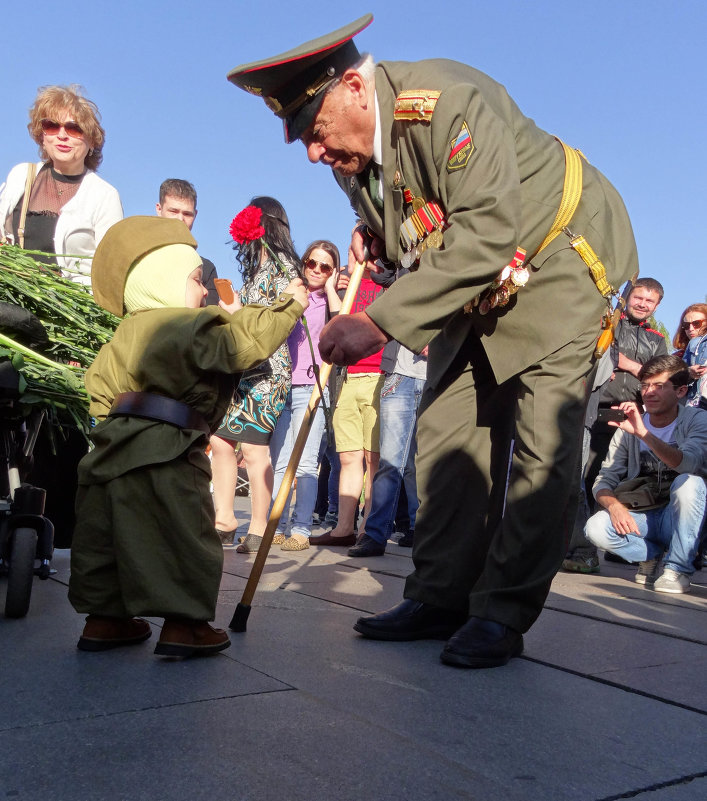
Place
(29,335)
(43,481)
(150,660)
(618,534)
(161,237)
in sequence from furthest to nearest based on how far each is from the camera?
(618,534) < (43,481) < (29,335) < (161,237) < (150,660)

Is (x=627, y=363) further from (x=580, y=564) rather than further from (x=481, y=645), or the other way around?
(x=481, y=645)

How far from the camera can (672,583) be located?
15.0 ft

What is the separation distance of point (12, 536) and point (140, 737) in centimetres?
150

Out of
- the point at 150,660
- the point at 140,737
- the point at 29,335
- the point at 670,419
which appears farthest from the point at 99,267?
the point at 670,419

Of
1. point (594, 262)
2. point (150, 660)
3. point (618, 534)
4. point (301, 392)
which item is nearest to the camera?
point (150, 660)

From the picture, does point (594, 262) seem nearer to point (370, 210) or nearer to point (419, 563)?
point (370, 210)

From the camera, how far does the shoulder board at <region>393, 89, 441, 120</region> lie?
8.55ft

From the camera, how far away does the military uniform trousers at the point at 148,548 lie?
103 inches

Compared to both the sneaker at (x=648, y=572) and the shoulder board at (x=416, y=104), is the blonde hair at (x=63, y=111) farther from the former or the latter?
the sneaker at (x=648, y=572)

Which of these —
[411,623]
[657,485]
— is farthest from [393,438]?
[411,623]

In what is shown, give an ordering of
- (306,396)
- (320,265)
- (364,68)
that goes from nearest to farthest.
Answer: (364,68) → (306,396) → (320,265)

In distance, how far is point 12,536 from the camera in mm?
3119

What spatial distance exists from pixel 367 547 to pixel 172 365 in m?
3.02

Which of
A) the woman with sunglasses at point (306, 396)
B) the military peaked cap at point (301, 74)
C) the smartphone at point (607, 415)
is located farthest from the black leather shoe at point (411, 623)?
the smartphone at point (607, 415)
